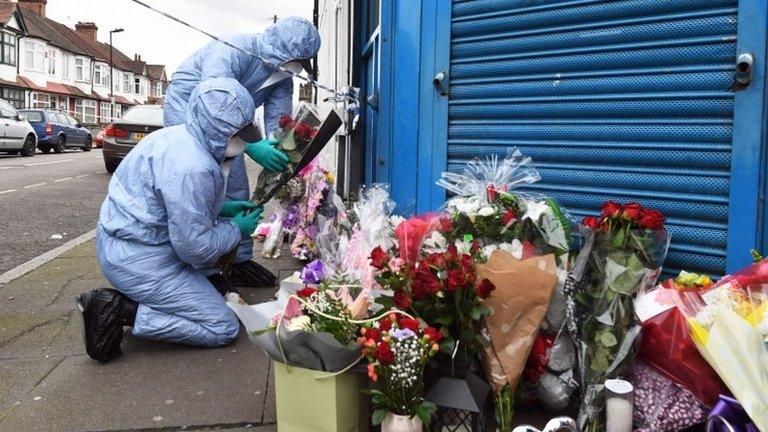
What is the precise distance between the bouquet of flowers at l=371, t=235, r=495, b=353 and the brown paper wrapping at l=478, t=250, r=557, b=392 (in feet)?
0.28

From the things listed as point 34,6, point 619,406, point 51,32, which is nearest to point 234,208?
point 619,406

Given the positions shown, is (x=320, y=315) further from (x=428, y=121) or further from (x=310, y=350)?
(x=428, y=121)

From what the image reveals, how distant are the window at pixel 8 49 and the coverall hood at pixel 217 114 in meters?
46.5

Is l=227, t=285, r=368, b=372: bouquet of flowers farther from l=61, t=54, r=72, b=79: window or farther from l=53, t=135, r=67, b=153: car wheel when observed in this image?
l=61, t=54, r=72, b=79: window

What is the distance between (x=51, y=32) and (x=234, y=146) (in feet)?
186

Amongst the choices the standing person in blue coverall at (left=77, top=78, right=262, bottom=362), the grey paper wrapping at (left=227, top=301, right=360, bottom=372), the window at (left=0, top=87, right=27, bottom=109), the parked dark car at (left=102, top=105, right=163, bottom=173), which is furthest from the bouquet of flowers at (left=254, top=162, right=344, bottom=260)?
the window at (left=0, top=87, right=27, bottom=109)

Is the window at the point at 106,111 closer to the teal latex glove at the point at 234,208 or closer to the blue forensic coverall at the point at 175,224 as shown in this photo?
the teal latex glove at the point at 234,208

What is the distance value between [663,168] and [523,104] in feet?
2.59

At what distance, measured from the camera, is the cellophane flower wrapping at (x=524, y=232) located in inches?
108

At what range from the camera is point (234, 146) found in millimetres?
3711

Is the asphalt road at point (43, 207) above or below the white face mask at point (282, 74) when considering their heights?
below

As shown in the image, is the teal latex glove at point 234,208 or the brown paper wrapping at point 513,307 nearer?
the brown paper wrapping at point 513,307

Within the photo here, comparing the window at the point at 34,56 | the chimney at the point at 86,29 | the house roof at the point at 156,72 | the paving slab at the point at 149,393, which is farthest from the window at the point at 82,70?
the paving slab at the point at 149,393

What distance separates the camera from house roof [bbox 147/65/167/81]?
81438 mm
